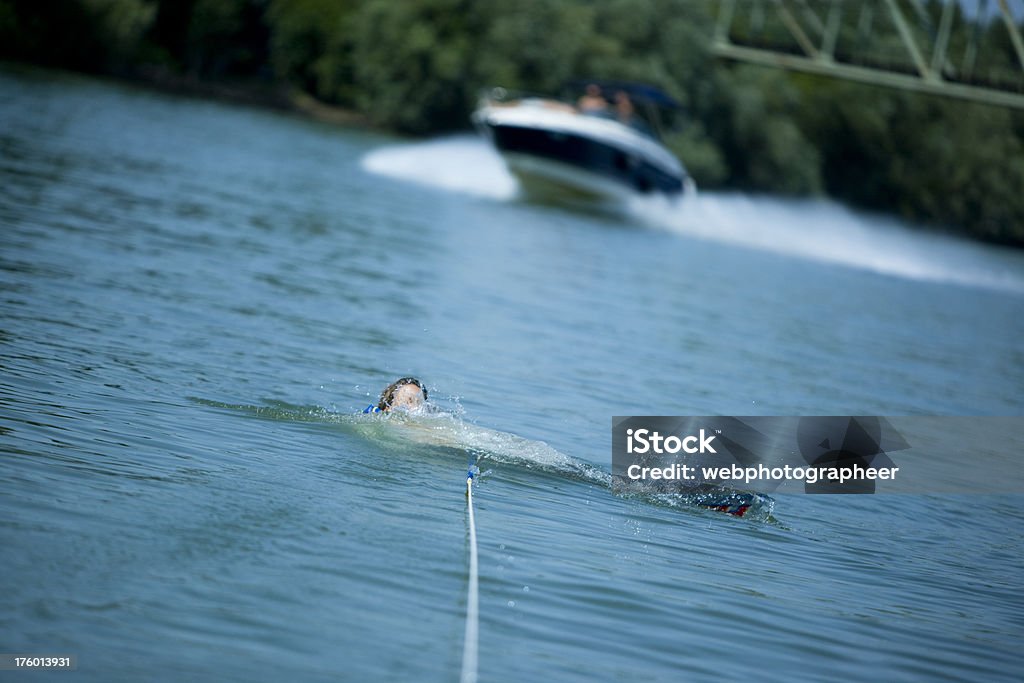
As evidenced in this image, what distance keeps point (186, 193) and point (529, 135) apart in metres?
10.6

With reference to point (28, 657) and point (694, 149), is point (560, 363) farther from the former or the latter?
point (694, 149)

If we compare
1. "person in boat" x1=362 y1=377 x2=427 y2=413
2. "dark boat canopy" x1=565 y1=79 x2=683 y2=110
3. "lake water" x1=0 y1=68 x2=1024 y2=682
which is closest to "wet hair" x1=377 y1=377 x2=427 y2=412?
"person in boat" x1=362 y1=377 x2=427 y2=413

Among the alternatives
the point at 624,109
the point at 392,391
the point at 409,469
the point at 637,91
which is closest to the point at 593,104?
the point at 624,109

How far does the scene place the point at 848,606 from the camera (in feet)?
21.8

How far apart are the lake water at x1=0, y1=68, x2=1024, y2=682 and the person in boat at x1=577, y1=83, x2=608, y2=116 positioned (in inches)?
388

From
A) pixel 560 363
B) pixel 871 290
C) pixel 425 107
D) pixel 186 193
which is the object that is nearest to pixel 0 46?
pixel 425 107

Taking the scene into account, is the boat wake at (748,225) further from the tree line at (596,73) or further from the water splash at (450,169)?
the tree line at (596,73)

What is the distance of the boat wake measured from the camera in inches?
1291

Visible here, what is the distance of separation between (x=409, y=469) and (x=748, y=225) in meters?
29.9

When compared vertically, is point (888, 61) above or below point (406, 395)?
above

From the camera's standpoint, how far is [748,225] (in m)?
36.5

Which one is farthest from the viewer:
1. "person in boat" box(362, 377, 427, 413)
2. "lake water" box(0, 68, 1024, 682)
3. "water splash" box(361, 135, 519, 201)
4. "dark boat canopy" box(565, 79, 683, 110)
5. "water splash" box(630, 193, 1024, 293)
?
"water splash" box(630, 193, 1024, 293)

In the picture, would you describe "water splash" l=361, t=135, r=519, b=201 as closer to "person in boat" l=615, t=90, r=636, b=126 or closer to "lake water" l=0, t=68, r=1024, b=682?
"person in boat" l=615, t=90, r=636, b=126

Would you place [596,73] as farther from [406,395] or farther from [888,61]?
[406,395]
